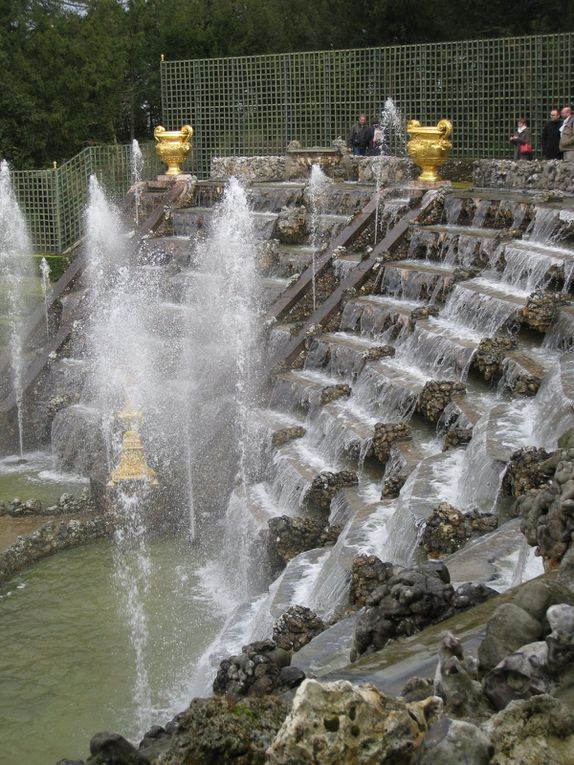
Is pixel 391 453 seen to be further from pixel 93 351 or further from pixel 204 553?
pixel 93 351

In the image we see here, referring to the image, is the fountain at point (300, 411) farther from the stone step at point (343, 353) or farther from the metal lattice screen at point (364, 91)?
the metal lattice screen at point (364, 91)

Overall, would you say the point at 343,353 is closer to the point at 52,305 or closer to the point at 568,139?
the point at 568,139

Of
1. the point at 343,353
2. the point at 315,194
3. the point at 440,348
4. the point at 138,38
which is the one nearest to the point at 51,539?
the point at 343,353

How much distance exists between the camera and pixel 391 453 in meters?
10.5

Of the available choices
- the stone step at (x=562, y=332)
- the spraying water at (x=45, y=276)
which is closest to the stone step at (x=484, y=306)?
the stone step at (x=562, y=332)

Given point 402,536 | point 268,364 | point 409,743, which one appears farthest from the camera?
point 268,364

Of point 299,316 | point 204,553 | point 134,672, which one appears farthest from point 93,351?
point 134,672

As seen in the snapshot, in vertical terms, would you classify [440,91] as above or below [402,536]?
above

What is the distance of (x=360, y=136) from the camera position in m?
19.8

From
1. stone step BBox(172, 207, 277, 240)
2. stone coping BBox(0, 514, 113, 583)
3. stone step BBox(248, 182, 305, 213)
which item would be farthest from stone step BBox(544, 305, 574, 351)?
stone step BBox(248, 182, 305, 213)

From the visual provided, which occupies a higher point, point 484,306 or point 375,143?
point 375,143

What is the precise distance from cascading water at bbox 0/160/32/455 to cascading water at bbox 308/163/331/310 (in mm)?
4503

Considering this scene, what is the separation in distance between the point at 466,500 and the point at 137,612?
3.08m

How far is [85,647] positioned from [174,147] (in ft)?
40.8
